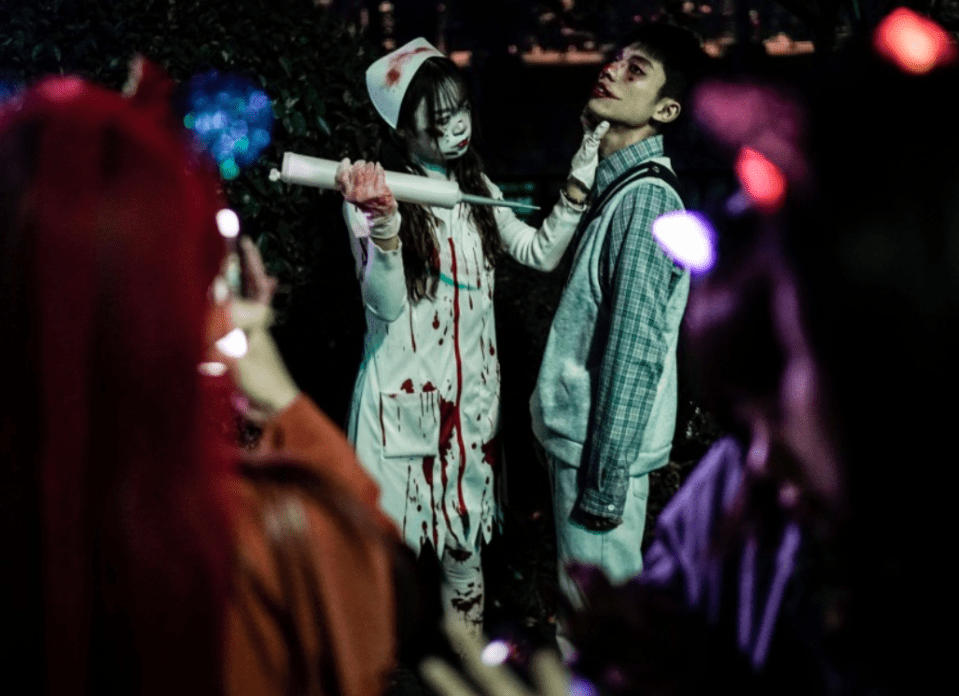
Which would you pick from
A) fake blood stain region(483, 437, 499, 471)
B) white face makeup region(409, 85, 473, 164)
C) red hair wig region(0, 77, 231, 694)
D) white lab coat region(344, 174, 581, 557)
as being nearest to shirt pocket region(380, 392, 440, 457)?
white lab coat region(344, 174, 581, 557)

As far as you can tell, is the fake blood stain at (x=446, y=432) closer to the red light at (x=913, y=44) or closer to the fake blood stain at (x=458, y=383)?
the fake blood stain at (x=458, y=383)

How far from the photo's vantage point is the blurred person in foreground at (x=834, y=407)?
105cm

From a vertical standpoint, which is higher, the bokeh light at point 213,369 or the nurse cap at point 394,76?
the nurse cap at point 394,76

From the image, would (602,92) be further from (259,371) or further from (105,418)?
(105,418)

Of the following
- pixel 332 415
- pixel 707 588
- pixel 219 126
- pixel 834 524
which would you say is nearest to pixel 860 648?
pixel 834 524

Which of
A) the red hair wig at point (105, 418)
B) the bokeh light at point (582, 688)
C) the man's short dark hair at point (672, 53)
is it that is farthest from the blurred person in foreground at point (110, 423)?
the man's short dark hair at point (672, 53)

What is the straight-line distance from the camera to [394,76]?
3.41 meters

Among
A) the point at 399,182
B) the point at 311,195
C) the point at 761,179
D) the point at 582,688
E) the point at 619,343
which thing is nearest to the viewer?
the point at 761,179

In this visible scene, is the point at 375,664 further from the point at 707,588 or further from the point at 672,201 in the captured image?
the point at 672,201

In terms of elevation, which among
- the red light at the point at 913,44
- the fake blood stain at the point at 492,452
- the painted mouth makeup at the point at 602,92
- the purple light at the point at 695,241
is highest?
the painted mouth makeup at the point at 602,92

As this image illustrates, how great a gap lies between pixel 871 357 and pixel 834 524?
0.18 m

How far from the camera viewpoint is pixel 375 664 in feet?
4.37

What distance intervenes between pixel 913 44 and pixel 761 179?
196mm

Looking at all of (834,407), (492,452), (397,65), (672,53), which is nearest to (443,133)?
(397,65)
